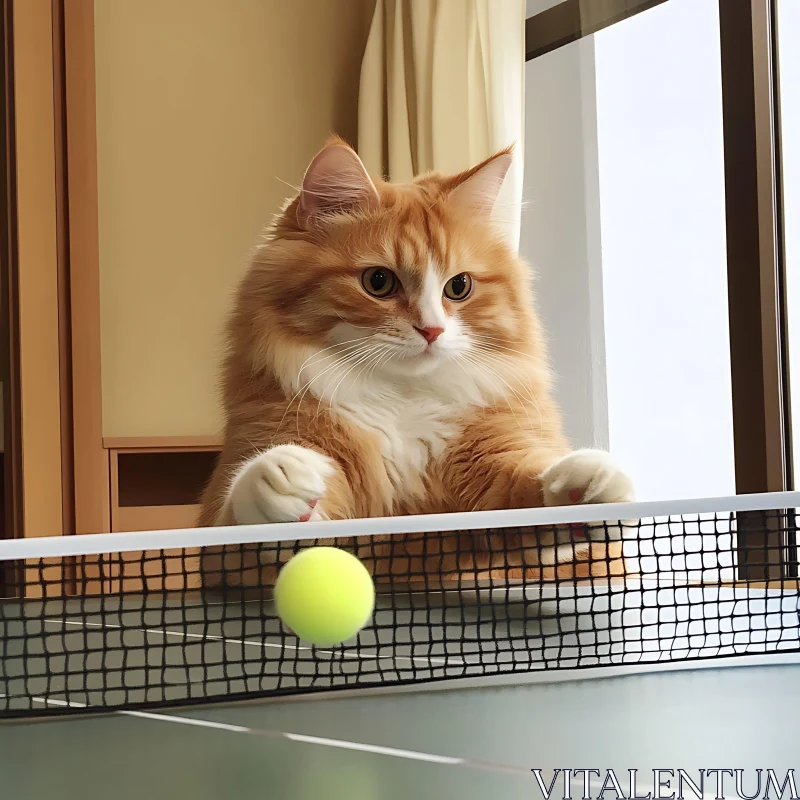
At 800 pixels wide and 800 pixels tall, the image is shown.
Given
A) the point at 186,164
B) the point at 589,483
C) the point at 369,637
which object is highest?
the point at 186,164

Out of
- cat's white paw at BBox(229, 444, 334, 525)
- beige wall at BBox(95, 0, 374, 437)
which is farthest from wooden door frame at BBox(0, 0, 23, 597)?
cat's white paw at BBox(229, 444, 334, 525)

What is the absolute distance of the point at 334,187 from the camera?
150 centimetres

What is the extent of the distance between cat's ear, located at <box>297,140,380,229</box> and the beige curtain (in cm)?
110

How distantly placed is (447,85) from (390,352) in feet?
4.69

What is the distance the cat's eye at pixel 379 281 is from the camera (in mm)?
1474

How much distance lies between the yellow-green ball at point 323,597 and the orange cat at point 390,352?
530 mm

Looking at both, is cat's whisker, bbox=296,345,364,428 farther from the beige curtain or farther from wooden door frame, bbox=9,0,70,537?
wooden door frame, bbox=9,0,70,537

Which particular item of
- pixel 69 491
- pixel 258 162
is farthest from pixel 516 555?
pixel 258 162

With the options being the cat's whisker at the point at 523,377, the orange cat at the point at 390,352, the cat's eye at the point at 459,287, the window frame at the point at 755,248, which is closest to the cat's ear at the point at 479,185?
the orange cat at the point at 390,352

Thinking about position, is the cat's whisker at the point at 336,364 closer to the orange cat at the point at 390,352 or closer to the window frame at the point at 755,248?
the orange cat at the point at 390,352

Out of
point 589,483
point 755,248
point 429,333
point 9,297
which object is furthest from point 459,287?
point 9,297

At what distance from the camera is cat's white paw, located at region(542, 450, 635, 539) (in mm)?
1039

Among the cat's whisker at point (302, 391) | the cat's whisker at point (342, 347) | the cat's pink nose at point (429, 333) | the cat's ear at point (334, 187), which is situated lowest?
the cat's whisker at point (302, 391)

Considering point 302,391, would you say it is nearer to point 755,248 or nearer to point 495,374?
point 495,374
